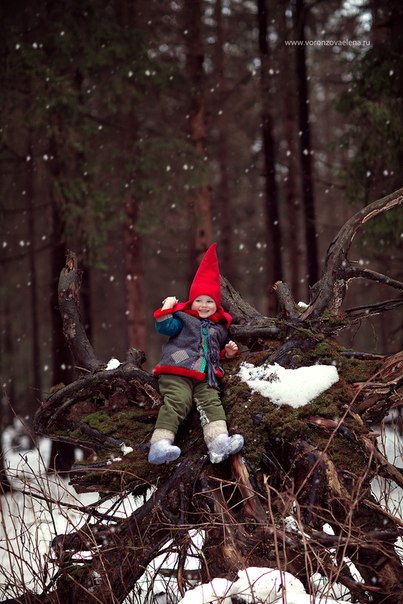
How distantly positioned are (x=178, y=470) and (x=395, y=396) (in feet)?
5.02

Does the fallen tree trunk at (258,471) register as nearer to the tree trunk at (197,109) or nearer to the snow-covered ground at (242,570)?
the snow-covered ground at (242,570)

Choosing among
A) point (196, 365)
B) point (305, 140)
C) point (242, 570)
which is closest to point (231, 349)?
point (196, 365)

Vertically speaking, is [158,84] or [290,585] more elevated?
[158,84]

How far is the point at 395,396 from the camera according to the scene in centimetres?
374

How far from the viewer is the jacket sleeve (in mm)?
4102

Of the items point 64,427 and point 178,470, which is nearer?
point 178,470

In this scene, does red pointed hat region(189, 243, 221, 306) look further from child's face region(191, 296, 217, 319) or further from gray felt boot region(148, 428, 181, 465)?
gray felt boot region(148, 428, 181, 465)

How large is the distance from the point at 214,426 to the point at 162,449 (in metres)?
0.37

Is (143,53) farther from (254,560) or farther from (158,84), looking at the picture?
(254,560)

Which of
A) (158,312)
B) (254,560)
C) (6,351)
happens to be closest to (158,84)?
(158,312)

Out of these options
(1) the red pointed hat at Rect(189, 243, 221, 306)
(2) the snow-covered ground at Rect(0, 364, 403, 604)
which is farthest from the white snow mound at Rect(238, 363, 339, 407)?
(1) the red pointed hat at Rect(189, 243, 221, 306)

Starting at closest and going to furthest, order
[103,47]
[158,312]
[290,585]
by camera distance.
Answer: [290,585], [158,312], [103,47]

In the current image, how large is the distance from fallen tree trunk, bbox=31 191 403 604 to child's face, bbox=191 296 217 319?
0.35 m

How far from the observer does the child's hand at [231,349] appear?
4.25 metres
